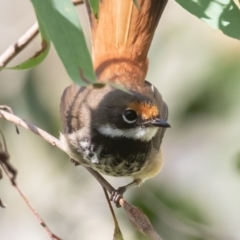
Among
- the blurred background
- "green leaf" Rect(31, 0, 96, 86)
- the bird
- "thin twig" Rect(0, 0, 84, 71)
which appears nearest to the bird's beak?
the bird

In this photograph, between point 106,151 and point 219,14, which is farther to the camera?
point 106,151

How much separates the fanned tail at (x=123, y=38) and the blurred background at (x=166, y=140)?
0.86 metres

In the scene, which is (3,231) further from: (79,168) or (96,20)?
(96,20)

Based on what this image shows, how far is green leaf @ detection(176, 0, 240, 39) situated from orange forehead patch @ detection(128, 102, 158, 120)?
0.54 metres

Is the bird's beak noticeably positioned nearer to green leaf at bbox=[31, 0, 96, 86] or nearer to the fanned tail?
the fanned tail

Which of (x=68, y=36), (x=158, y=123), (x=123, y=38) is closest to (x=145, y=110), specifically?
(x=158, y=123)

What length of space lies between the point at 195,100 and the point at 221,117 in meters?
0.27

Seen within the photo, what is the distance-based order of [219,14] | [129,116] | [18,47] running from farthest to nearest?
[129,116] < [18,47] < [219,14]

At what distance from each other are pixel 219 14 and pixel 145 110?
56 centimetres

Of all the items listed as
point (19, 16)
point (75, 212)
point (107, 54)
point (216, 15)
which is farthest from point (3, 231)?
point (216, 15)

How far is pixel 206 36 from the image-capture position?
11.1 ft

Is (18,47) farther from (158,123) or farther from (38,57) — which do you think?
(158,123)

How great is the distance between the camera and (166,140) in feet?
11.5

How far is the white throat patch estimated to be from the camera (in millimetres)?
1930
